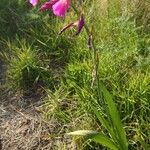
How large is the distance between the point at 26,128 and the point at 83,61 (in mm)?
686

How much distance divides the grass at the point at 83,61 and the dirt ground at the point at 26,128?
0.08 meters

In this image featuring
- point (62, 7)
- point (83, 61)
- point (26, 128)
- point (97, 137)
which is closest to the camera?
point (62, 7)

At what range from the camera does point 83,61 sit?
10.2 feet

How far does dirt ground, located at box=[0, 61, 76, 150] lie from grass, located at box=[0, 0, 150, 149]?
8cm

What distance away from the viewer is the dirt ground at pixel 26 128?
2.64 m

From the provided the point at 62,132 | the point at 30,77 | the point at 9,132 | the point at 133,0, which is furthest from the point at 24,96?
the point at 133,0

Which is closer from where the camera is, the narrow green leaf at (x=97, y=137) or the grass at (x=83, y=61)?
the narrow green leaf at (x=97, y=137)

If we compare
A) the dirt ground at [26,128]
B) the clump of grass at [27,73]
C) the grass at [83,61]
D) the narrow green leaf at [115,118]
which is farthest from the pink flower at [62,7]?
the clump of grass at [27,73]

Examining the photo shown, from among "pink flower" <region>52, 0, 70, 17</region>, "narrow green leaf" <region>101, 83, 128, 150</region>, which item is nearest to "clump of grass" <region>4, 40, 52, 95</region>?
"narrow green leaf" <region>101, 83, 128, 150</region>

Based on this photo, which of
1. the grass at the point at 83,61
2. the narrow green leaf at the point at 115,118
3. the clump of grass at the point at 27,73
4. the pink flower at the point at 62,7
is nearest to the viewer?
the pink flower at the point at 62,7

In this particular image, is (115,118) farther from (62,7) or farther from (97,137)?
(62,7)

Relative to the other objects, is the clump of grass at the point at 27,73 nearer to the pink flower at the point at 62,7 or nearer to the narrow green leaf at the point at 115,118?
the narrow green leaf at the point at 115,118

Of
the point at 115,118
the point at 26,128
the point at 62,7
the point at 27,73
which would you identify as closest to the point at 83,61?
the point at 27,73

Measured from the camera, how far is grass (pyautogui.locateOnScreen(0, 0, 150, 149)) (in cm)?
261
